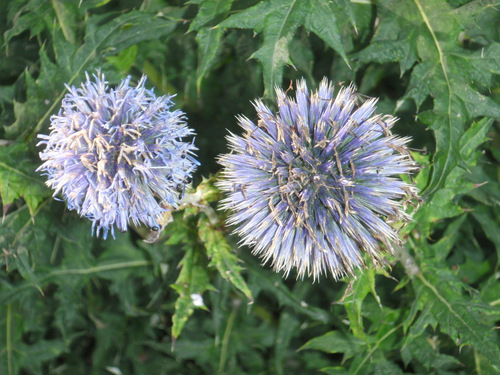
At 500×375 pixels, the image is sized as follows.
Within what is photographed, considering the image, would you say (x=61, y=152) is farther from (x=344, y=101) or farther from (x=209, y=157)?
(x=209, y=157)

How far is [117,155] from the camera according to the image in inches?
57.9

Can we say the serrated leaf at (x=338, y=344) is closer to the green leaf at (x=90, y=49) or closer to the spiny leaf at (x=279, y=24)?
the spiny leaf at (x=279, y=24)

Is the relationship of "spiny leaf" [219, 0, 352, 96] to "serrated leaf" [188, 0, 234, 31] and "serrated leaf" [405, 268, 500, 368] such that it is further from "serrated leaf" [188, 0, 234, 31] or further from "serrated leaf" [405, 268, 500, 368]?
"serrated leaf" [405, 268, 500, 368]

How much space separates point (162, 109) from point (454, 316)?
1122 millimetres

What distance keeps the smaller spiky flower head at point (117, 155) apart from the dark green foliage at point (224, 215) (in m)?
0.15

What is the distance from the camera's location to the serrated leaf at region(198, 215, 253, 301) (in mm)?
1693

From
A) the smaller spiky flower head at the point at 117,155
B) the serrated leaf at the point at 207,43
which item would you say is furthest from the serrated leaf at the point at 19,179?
→ the serrated leaf at the point at 207,43

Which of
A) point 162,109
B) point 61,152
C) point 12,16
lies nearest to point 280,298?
point 162,109

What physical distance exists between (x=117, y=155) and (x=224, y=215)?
0.45 m

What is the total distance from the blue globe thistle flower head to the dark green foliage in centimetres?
12

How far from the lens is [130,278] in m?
2.55

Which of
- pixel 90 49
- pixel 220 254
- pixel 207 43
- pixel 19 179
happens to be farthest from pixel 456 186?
pixel 19 179

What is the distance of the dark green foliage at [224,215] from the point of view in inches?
67.1

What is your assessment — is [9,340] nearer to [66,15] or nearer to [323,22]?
[66,15]
